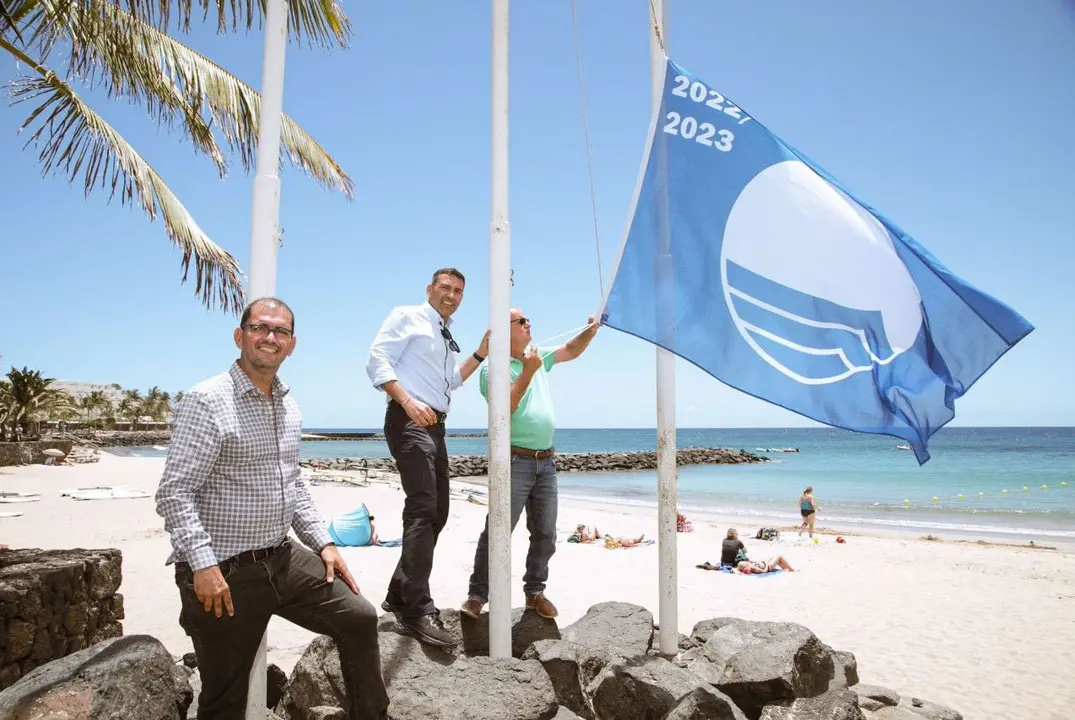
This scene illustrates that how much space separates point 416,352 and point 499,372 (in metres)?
0.50

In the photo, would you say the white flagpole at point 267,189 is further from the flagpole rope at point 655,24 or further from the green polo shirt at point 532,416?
the flagpole rope at point 655,24

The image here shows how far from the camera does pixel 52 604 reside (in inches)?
162

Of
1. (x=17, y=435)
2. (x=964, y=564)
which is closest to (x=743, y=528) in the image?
(x=964, y=564)

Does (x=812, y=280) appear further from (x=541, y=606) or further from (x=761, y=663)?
(x=541, y=606)

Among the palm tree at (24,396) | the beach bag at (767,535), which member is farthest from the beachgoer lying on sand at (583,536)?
the palm tree at (24,396)

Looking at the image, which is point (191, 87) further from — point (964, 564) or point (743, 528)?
point (743, 528)

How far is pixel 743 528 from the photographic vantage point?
20172 mm

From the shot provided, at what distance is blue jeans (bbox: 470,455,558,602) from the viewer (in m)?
4.58

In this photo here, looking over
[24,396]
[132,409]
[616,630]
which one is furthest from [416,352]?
[132,409]

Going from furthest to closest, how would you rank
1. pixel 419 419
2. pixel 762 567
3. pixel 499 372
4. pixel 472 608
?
pixel 762 567 → pixel 472 608 → pixel 499 372 → pixel 419 419

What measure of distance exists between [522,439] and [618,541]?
10.3 m

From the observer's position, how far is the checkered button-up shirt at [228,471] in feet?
8.18

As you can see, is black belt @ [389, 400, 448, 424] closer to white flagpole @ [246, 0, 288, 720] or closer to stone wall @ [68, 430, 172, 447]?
white flagpole @ [246, 0, 288, 720]

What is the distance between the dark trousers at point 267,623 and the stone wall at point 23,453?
34339mm
